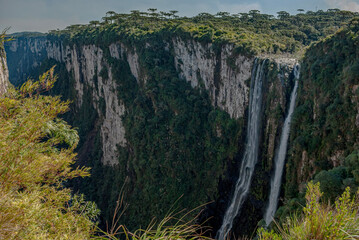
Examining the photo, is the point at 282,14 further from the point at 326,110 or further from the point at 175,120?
the point at 326,110

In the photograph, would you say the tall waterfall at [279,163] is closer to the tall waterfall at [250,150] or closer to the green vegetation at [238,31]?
the tall waterfall at [250,150]

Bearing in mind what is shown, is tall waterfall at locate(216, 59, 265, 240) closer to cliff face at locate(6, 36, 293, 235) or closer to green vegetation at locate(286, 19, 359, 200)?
cliff face at locate(6, 36, 293, 235)

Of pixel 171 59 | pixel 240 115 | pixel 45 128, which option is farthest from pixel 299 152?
pixel 171 59

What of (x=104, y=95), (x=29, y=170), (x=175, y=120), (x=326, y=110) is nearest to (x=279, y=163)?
(x=326, y=110)

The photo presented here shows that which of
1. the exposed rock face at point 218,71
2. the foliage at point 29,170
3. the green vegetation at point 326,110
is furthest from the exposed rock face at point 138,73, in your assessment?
the foliage at point 29,170

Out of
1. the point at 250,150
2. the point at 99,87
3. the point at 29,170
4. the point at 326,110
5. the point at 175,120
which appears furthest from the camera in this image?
the point at 99,87
